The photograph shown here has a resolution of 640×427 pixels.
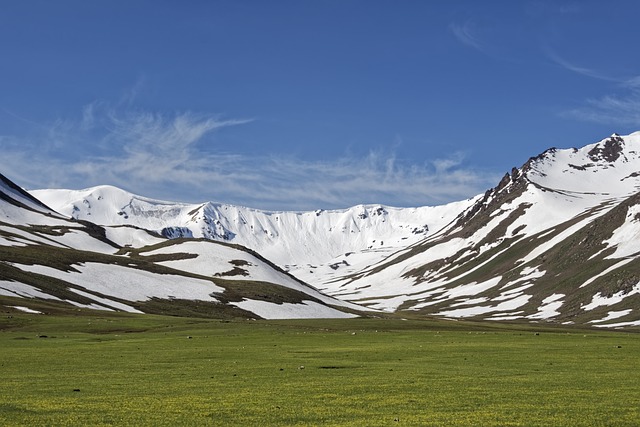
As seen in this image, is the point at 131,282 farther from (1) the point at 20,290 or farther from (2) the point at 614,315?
(2) the point at 614,315

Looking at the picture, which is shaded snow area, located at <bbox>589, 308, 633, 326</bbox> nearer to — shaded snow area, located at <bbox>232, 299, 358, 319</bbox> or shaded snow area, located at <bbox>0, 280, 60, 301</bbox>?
shaded snow area, located at <bbox>232, 299, 358, 319</bbox>

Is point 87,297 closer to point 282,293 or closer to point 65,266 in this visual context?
point 65,266

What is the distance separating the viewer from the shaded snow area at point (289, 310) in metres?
158

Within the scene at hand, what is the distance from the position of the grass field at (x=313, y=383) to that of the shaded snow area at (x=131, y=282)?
79993 millimetres

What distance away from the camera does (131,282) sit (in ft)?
516

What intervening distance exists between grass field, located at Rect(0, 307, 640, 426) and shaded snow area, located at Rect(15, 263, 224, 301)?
3149 inches

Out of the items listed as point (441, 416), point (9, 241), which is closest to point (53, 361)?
point (441, 416)

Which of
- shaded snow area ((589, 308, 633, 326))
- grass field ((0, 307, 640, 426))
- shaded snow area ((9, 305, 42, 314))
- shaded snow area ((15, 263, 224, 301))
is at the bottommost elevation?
grass field ((0, 307, 640, 426))

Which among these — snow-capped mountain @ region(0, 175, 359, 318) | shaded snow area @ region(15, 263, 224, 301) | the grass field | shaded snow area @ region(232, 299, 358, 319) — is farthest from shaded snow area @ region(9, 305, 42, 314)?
shaded snow area @ region(232, 299, 358, 319)

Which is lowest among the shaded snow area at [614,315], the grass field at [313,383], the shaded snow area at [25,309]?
the grass field at [313,383]

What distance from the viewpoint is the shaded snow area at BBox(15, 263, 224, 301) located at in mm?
147375

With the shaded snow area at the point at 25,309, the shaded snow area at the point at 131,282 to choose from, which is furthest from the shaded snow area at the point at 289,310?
the shaded snow area at the point at 25,309

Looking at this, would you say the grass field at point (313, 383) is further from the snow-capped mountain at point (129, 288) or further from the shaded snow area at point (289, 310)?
the shaded snow area at point (289, 310)

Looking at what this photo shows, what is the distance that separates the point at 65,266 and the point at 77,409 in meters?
140
